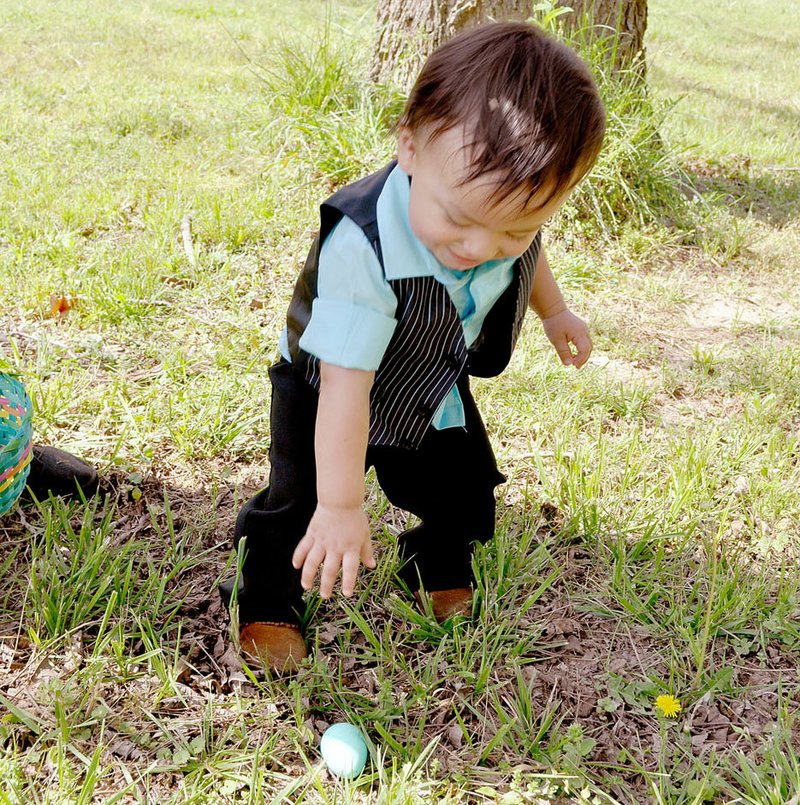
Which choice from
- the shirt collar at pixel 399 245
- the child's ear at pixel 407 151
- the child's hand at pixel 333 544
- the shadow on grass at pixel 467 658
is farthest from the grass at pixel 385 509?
the child's ear at pixel 407 151

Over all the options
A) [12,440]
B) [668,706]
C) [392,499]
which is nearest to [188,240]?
[12,440]

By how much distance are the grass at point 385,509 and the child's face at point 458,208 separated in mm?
957

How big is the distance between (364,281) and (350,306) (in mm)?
52

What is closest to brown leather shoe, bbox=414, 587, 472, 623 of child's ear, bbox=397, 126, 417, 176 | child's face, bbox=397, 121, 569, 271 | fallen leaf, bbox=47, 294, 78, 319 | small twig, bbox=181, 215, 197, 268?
child's face, bbox=397, 121, 569, 271

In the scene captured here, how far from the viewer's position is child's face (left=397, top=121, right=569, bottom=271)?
130 cm

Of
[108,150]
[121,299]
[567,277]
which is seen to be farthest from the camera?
[108,150]

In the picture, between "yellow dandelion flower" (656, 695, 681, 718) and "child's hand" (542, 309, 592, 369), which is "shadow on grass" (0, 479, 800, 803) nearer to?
"yellow dandelion flower" (656, 695, 681, 718)

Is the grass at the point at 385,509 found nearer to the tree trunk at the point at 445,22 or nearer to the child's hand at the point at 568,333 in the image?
the tree trunk at the point at 445,22

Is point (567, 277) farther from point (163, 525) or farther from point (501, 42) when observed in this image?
point (501, 42)

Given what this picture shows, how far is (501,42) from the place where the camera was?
1357mm

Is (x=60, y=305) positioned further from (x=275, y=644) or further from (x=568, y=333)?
(x=568, y=333)

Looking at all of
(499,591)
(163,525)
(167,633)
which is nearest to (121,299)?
(163,525)

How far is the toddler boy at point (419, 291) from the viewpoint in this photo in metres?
1.30

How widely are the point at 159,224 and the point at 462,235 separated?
267cm
